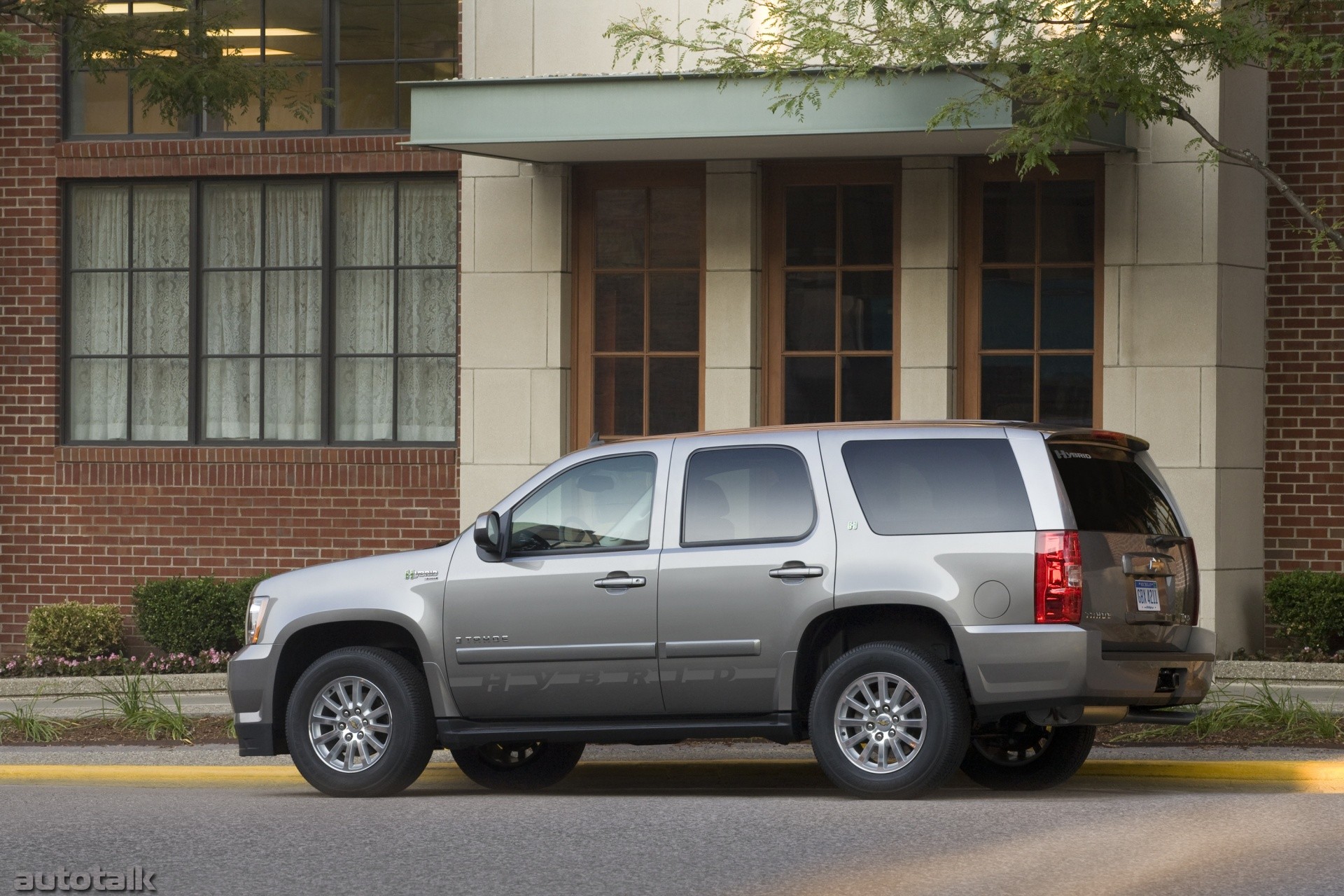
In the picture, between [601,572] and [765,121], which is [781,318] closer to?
[765,121]

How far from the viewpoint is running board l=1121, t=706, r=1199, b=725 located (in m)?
9.30

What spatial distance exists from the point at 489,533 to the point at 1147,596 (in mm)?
3251

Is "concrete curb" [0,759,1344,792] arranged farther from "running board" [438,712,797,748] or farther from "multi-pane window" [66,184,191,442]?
"multi-pane window" [66,184,191,442]

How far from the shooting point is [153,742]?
12.6 metres

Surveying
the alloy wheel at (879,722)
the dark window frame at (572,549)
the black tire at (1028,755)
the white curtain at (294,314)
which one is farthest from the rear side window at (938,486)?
the white curtain at (294,314)

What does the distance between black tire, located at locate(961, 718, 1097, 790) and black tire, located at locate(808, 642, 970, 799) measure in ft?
3.70

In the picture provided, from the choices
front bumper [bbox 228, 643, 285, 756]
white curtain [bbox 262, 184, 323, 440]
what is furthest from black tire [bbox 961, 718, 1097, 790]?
white curtain [bbox 262, 184, 323, 440]

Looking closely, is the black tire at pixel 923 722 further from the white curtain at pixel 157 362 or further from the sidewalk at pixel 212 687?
the white curtain at pixel 157 362

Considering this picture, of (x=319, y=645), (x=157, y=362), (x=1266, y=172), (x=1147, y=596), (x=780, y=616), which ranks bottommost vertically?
(x=319, y=645)

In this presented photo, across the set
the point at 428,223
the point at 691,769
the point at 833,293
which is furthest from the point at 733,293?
the point at 691,769

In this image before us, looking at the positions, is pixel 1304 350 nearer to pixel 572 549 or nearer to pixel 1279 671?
A: pixel 1279 671

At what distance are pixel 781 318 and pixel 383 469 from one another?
12.5 ft

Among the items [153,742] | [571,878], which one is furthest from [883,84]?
[571,878]

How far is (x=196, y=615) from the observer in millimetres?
16672
